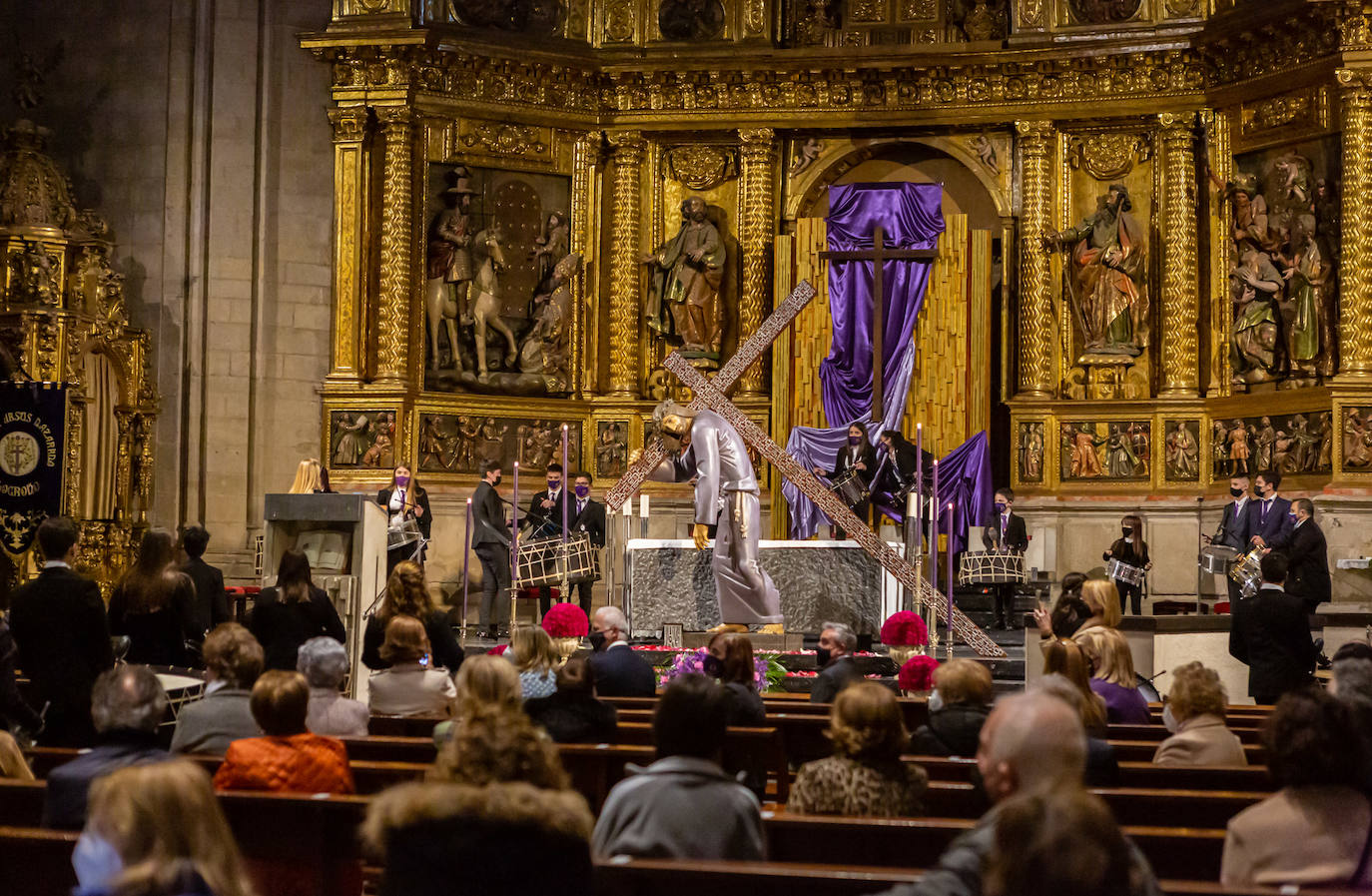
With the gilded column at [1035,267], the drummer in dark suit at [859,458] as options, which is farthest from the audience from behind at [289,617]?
the gilded column at [1035,267]

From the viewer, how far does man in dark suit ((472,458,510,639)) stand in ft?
53.2

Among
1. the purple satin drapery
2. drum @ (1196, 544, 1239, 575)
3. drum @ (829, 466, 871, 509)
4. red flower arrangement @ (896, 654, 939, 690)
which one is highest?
the purple satin drapery

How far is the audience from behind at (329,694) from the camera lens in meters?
6.63

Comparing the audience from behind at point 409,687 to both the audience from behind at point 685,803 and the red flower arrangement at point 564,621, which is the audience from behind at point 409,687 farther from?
the audience from behind at point 685,803

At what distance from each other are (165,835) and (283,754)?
2255 millimetres

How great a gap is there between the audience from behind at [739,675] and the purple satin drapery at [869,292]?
38.7 feet

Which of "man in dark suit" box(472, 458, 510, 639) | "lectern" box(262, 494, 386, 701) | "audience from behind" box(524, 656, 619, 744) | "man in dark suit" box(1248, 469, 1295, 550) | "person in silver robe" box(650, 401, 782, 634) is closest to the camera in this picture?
"audience from behind" box(524, 656, 619, 744)

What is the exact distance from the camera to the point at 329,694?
6.90 metres

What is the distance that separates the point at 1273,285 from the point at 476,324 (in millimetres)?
8446

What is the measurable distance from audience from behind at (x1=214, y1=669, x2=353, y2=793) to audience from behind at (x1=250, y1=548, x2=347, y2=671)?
3.23 metres

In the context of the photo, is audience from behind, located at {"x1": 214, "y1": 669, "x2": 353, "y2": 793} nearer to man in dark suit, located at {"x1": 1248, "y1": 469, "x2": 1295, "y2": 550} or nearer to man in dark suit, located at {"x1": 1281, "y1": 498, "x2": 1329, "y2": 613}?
man in dark suit, located at {"x1": 1281, "y1": 498, "x2": 1329, "y2": 613}

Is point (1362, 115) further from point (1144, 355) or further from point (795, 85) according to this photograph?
point (795, 85)

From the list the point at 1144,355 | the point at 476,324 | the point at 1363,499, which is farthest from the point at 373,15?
the point at 1363,499

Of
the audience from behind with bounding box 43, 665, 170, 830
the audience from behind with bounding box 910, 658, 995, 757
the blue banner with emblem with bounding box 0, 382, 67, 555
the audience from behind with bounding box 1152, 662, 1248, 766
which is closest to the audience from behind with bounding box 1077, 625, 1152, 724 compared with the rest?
→ the audience from behind with bounding box 1152, 662, 1248, 766
